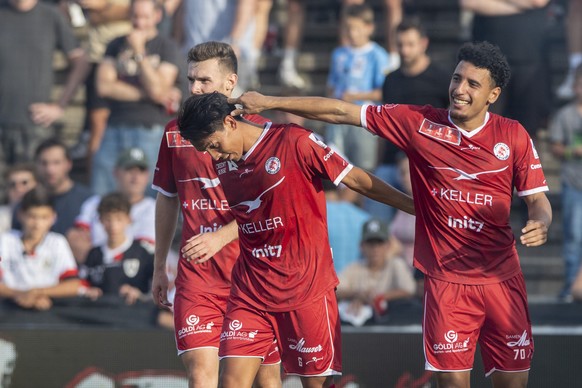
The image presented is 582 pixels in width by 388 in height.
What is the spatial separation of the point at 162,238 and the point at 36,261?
9.92 ft

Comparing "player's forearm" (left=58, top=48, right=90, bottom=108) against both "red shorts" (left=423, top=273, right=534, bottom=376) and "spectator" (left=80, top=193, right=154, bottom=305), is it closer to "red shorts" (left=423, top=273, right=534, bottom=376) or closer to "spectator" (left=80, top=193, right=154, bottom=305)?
"spectator" (left=80, top=193, right=154, bottom=305)

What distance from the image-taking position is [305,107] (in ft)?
20.6

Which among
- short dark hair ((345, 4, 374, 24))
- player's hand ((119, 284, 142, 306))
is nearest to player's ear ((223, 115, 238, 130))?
player's hand ((119, 284, 142, 306))

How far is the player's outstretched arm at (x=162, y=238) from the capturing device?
702cm

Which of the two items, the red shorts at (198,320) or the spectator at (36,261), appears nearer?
the red shorts at (198,320)

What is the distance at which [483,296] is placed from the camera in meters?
6.55

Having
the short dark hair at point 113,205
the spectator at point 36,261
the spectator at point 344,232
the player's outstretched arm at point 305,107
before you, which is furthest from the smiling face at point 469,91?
the spectator at point 36,261

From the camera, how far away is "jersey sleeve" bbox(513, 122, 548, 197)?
6445 millimetres

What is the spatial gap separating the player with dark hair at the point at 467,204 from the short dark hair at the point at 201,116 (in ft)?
2.51

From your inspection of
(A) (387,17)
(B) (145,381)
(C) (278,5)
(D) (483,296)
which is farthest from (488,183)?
(C) (278,5)

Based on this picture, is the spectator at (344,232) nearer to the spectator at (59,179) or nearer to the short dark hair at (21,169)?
the spectator at (59,179)

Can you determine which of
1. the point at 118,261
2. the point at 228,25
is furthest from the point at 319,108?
the point at 228,25

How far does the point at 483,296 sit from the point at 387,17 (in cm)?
574

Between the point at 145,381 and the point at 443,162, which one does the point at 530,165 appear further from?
the point at 145,381
